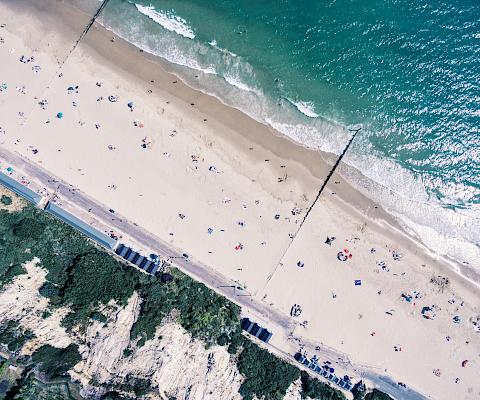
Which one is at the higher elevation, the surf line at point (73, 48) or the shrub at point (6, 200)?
the surf line at point (73, 48)

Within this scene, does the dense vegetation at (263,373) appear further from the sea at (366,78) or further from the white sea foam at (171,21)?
the white sea foam at (171,21)

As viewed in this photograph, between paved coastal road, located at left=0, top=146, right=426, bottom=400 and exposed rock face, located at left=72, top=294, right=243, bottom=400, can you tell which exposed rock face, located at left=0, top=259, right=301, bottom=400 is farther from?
paved coastal road, located at left=0, top=146, right=426, bottom=400

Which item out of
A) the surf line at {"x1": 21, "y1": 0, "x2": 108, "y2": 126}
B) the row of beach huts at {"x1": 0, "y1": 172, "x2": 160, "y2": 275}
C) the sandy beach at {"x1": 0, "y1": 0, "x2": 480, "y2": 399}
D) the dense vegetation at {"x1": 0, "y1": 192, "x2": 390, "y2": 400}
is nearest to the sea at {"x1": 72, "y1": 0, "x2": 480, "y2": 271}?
the surf line at {"x1": 21, "y1": 0, "x2": 108, "y2": 126}

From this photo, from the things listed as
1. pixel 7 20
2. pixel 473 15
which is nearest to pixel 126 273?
pixel 7 20

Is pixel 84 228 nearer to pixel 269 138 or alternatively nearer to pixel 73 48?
pixel 73 48

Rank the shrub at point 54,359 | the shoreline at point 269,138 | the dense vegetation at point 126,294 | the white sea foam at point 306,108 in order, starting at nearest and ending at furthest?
the shrub at point 54,359, the dense vegetation at point 126,294, the shoreline at point 269,138, the white sea foam at point 306,108

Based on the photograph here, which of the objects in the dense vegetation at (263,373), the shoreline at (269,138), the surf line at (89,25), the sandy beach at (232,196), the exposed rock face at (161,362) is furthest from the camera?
the shoreline at (269,138)

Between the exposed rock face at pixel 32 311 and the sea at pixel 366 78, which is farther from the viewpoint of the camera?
the sea at pixel 366 78

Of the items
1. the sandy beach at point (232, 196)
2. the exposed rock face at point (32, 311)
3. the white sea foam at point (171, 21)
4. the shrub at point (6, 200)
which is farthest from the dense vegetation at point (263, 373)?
the white sea foam at point (171, 21)
